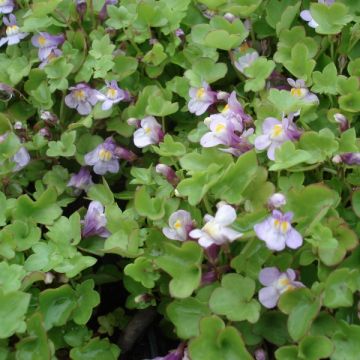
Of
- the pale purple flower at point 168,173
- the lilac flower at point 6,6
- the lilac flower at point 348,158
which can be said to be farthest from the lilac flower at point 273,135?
the lilac flower at point 6,6

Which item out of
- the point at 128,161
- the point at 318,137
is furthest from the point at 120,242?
the point at 318,137

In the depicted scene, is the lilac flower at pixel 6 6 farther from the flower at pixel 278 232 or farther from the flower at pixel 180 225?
the flower at pixel 278 232

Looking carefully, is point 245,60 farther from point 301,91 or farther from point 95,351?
point 95,351

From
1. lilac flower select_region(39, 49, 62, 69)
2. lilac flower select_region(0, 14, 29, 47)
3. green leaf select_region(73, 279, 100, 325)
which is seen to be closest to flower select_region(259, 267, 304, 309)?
green leaf select_region(73, 279, 100, 325)

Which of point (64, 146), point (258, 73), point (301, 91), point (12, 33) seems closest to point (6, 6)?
point (12, 33)

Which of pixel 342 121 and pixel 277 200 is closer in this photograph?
pixel 277 200

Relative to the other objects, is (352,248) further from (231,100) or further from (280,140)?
(231,100)

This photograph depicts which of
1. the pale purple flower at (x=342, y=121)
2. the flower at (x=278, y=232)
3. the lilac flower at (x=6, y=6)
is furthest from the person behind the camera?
the lilac flower at (x=6, y=6)
